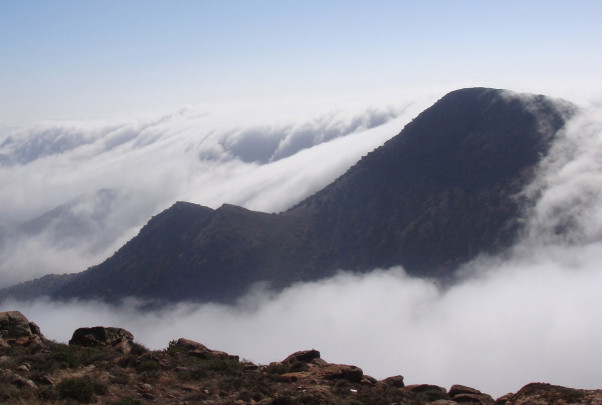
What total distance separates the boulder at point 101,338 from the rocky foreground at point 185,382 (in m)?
0.09

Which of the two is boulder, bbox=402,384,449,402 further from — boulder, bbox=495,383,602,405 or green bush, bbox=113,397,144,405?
green bush, bbox=113,397,144,405

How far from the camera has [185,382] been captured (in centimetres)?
2102

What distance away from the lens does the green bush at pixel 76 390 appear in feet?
56.1

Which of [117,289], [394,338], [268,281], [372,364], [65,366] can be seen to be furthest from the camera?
[117,289]

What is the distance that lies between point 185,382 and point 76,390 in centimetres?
477

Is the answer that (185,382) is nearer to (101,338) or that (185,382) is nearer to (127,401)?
(127,401)

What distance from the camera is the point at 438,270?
94.6 m

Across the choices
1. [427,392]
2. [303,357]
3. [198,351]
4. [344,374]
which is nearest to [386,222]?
[303,357]

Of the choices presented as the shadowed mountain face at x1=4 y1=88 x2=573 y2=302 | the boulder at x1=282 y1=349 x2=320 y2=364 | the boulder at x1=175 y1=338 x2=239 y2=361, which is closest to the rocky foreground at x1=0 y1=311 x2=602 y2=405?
the boulder at x1=282 y1=349 x2=320 y2=364

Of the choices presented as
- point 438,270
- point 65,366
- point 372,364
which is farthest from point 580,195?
point 65,366

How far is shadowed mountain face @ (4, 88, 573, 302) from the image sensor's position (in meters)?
96.1

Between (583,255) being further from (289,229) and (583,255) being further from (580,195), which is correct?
(289,229)

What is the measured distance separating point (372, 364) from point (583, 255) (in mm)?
42844

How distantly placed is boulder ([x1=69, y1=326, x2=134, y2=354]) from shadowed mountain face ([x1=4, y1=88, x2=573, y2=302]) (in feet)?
234
